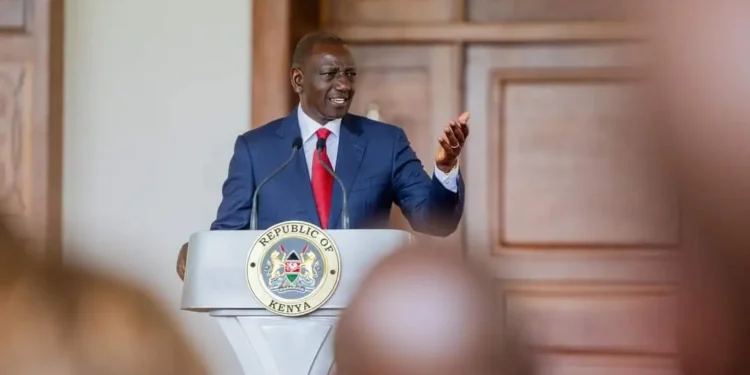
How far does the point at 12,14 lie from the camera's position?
191cm

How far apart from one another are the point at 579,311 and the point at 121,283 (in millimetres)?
1418

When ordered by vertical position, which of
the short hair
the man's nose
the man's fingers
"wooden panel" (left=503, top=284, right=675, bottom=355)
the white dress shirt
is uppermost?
the short hair

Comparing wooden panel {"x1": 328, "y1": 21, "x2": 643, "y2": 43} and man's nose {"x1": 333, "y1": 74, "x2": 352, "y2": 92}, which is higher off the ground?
wooden panel {"x1": 328, "y1": 21, "x2": 643, "y2": 43}

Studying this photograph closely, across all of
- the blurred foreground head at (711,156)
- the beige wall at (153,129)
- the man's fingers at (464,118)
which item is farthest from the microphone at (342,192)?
the blurred foreground head at (711,156)

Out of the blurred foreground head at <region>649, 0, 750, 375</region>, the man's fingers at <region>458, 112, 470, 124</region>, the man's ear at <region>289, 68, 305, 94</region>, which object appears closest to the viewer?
the blurred foreground head at <region>649, 0, 750, 375</region>

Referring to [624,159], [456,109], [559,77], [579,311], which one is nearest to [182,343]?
[456,109]

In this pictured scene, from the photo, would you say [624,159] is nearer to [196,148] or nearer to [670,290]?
[670,290]

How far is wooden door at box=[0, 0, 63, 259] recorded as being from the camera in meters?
1.88

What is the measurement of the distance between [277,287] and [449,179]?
0.24 m

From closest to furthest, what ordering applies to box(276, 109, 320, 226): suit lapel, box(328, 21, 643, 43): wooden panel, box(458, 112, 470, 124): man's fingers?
1. box(458, 112, 470, 124): man's fingers
2. box(276, 109, 320, 226): suit lapel
3. box(328, 21, 643, 43): wooden panel

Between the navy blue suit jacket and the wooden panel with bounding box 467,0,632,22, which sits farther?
the navy blue suit jacket

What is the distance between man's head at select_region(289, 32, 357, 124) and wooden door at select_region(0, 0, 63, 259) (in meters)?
0.91

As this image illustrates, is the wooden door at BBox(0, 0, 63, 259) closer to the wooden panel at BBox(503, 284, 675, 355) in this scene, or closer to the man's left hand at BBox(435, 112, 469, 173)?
the man's left hand at BBox(435, 112, 469, 173)

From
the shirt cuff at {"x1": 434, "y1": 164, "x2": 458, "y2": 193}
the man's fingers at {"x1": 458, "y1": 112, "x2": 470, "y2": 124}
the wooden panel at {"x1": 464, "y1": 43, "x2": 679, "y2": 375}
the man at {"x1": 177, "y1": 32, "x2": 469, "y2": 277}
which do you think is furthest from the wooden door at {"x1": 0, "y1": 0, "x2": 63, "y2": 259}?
the wooden panel at {"x1": 464, "y1": 43, "x2": 679, "y2": 375}
